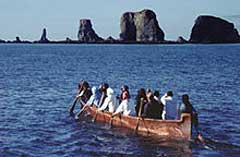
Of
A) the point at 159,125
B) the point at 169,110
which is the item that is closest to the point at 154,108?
the point at 169,110

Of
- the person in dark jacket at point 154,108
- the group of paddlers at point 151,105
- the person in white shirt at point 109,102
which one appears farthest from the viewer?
the person in white shirt at point 109,102

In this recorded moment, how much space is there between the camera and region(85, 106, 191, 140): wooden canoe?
23.2 meters

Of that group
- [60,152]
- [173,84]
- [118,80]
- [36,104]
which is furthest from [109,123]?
[118,80]

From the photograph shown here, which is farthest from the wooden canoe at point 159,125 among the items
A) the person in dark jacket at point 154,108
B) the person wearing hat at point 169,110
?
the person wearing hat at point 169,110

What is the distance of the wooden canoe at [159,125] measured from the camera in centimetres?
2317

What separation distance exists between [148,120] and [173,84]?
28121mm

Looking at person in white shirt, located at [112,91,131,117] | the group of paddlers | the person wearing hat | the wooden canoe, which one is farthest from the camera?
person in white shirt, located at [112,91,131,117]

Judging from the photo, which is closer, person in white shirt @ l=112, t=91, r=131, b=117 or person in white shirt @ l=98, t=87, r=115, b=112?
person in white shirt @ l=112, t=91, r=131, b=117

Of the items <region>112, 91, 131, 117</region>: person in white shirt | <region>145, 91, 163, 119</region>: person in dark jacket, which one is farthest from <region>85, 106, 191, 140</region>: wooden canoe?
<region>145, 91, 163, 119</region>: person in dark jacket

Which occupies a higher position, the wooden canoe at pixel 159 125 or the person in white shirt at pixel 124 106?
the person in white shirt at pixel 124 106

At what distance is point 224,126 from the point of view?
2794cm

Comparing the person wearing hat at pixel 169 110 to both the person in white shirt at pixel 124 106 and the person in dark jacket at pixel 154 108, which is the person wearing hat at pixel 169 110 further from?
the person in white shirt at pixel 124 106

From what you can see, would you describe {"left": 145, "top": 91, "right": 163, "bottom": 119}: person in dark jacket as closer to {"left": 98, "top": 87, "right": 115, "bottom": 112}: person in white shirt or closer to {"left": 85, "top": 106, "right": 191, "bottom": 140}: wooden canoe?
{"left": 85, "top": 106, "right": 191, "bottom": 140}: wooden canoe

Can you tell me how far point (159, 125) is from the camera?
24.2 metres
